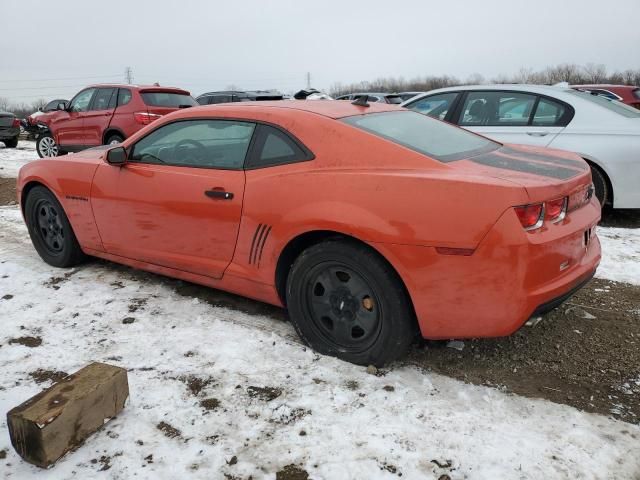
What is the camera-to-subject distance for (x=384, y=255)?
2.69 metres

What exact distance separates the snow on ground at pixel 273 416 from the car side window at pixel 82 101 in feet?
26.0

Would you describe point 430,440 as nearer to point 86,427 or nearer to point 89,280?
point 86,427

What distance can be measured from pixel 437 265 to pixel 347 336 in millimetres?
707

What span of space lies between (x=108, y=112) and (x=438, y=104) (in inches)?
253

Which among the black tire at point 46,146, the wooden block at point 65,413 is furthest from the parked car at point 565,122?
the black tire at point 46,146

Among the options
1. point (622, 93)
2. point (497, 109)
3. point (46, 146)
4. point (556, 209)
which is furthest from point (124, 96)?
point (622, 93)

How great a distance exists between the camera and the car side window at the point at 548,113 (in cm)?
559

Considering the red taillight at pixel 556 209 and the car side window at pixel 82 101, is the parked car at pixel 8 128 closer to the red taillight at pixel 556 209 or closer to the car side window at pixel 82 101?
the car side window at pixel 82 101

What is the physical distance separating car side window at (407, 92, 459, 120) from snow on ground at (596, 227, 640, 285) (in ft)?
6.85

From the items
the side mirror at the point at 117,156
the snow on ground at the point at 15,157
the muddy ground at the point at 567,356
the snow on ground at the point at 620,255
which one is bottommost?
the snow on ground at the point at 620,255

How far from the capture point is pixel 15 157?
1234 cm

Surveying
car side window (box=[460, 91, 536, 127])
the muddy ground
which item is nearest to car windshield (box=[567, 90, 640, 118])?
car side window (box=[460, 91, 536, 127])

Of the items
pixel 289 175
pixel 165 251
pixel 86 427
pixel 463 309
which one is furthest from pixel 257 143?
pixel 86 427

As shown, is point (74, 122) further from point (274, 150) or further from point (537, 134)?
point (274, 150)
